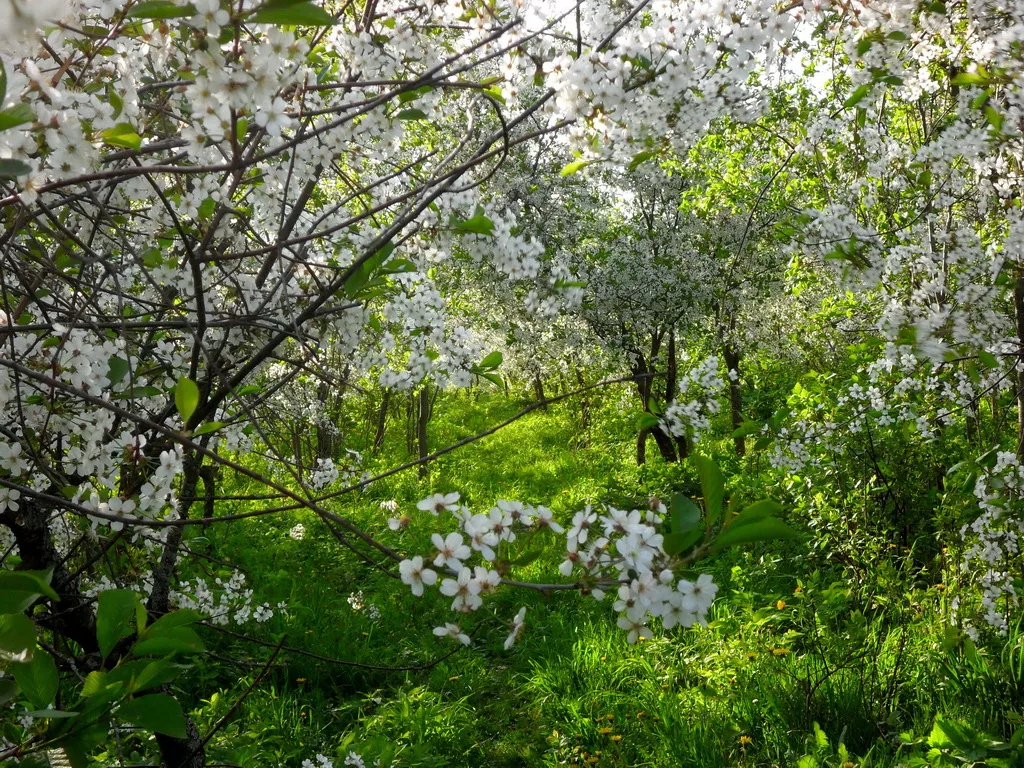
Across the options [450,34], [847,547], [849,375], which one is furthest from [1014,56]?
[849,375]

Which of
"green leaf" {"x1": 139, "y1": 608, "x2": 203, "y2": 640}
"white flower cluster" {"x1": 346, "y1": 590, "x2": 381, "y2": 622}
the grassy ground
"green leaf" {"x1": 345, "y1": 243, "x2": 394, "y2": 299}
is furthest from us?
"white flower cluster" {"x1": 346, "y1": 590, "x2": 381, "y2": 622}

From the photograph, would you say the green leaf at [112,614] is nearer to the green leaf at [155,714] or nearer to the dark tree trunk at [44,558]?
the green leaf at [155,714]

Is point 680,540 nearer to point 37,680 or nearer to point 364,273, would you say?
point 37,680

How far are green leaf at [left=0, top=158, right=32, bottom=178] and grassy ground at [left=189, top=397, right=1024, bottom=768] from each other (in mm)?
1560

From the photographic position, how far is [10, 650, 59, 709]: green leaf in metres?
0.80

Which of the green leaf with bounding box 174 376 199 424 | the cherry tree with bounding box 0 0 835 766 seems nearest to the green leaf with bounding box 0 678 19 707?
the cherry tree with bounding box 0 0 835 766

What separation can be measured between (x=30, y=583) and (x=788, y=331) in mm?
11598

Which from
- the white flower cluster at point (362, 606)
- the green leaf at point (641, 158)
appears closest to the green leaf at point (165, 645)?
the green leaf at point (641, 158)

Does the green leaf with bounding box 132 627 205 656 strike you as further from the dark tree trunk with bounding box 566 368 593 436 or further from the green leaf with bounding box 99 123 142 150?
the dark tree trunk with bounding box 566 368 593 436

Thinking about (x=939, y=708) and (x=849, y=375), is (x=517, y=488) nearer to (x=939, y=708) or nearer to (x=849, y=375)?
(x=849, y=375)

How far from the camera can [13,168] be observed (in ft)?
2.11

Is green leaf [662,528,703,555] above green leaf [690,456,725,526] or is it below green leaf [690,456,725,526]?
below

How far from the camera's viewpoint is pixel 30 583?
729 millimetres

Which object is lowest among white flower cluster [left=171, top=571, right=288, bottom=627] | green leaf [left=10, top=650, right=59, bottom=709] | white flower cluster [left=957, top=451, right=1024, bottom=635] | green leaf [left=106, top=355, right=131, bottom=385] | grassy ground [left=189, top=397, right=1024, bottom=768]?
grassy ground [left=189, top=397, right=1024, bottom=768]
